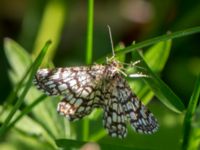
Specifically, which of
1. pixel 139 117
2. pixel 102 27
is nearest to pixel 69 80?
pixel 139 117

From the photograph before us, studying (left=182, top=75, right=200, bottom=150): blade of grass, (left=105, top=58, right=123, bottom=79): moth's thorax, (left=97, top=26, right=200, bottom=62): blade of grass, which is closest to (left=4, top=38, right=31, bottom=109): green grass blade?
(left=105, top=58, right=123, bottom=79): moth's thorax

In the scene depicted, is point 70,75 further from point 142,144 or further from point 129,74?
point 142,144

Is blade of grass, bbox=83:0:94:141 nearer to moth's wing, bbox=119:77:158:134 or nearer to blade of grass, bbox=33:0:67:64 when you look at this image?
moth's wing, bbox=119:77:158:134

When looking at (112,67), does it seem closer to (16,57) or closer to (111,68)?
(111,68)

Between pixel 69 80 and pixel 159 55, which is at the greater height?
pixel 159 55

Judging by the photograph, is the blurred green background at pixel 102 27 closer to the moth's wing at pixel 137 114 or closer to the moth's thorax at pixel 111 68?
the moth's thorax at pixel 111 68

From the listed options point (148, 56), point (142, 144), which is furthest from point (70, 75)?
point (142, 144)
